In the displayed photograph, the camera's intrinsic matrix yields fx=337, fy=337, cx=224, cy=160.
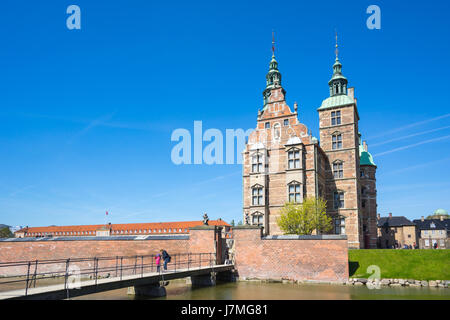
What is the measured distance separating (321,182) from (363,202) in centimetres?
886

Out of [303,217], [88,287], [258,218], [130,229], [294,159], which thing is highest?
[294,159]

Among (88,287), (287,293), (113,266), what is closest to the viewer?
(88,287)

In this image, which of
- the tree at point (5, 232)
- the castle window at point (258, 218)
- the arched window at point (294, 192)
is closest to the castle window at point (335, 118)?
the arched window at point (294, 192)

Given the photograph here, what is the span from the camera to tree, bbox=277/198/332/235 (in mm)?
29750

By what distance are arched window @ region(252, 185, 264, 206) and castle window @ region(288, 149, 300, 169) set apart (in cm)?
375

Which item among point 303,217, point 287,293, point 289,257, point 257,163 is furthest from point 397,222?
point 287,293

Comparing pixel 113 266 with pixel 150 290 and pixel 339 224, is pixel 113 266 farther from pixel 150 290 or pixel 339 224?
pixel 339 224

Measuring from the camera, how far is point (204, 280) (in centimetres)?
2248

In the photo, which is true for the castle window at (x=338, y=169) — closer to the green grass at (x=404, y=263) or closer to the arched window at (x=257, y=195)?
the arched window at (x=257, y=195)

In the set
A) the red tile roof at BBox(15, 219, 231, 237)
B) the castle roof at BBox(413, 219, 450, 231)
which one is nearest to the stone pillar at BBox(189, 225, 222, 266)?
the red tile roof at BBox(15, 219, 231, 237)

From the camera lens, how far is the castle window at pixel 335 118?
37.6 m

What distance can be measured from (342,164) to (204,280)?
2126 cm
